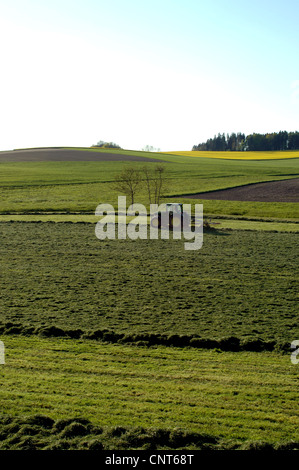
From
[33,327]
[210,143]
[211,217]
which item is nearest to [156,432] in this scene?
[33,327]

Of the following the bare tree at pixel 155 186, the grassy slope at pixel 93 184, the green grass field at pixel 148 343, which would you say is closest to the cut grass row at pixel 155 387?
the green grass field at pixel 148 343

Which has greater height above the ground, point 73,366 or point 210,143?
point 210,143

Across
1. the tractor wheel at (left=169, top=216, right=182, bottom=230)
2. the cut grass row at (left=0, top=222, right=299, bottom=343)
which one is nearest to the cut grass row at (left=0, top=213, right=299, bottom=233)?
the tractor wheel at (left=169, top=216, right=182, bottom=230)

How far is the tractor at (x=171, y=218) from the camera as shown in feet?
104

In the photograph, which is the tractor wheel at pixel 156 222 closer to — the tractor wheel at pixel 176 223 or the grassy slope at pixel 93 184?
the tractor wheel at pixel 176 223

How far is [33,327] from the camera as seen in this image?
12.8 m

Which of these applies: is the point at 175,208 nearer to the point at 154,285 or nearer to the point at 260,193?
the point at 154,285

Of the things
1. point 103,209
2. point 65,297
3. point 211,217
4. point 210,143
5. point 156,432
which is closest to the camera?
point 156,432

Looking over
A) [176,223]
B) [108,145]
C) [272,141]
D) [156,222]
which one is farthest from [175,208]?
[108,145]

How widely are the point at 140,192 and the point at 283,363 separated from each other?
40.9m

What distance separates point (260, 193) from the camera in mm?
49469

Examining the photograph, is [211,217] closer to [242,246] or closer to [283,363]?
[242,246]

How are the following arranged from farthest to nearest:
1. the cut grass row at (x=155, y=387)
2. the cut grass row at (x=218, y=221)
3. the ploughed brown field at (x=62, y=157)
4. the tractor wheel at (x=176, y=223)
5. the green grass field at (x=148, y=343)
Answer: the ploughed brown field at (x=62, y=157)
the tractor wheel at (x=176, y=223)
the cut grass row at (x=218, y=221)
the cut grass row at (x=155, y=387)
the green grass field at (x=148, y=343)

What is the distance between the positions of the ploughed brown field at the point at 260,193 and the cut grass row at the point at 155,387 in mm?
36070
